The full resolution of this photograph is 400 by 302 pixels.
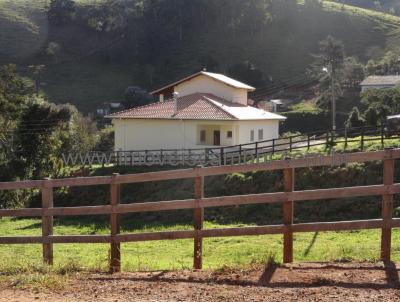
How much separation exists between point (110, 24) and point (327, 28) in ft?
142

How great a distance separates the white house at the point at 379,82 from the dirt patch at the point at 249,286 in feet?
235

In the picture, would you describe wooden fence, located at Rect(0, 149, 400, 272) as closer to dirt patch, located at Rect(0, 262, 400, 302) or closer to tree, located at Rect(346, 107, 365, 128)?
dirt patch, located at Rect(0, 262, 400, 302)

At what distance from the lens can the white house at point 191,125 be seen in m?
38.8

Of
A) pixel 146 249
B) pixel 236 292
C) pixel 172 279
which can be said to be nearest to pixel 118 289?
pixel 172 279

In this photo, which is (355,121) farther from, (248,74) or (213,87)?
(248,74)

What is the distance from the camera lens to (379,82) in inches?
3022

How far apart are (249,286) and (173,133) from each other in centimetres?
3332

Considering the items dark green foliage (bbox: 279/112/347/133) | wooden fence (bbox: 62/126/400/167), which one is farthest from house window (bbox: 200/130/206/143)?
dark green foliage (bbox: 279/112/347/133)

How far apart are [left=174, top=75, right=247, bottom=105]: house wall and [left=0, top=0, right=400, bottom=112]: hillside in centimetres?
4698

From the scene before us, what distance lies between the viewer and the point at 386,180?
7.42 m

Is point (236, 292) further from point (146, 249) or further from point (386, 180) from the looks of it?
point (146, 249)

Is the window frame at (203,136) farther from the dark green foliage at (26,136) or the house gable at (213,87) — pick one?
the dark green foliage at (26,136)

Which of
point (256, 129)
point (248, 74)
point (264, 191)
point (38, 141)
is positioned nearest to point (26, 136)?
point (38, 141)

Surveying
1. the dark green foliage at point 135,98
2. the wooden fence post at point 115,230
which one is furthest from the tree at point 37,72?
the wooden fence post at point 115,230
